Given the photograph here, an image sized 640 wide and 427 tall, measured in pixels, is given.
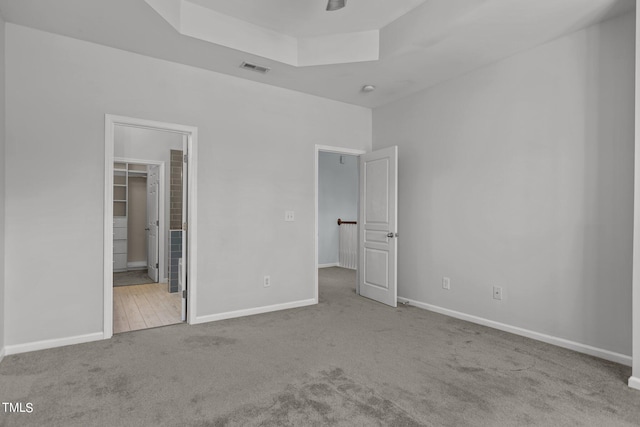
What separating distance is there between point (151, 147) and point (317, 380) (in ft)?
16.0

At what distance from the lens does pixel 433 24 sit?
2.94 meters

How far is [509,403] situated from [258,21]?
355 cm

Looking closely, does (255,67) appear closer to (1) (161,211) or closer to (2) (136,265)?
(1) (161,211)

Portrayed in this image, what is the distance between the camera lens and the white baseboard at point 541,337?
2.73m

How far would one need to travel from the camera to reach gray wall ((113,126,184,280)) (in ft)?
18.5

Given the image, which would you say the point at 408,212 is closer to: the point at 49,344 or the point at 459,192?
the point at 459,192

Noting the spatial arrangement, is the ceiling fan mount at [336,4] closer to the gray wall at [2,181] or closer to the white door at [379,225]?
the white door at [379,225]

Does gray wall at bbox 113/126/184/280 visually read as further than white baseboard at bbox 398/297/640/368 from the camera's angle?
Yes

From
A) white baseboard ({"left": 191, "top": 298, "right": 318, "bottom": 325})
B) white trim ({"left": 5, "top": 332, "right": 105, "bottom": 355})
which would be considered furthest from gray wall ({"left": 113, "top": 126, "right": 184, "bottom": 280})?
white trim ({"left": 5, "top": 332, "right": 105, "bottom": 355})

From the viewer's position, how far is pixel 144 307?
432 cm

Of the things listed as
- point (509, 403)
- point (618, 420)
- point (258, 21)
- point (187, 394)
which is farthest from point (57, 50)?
point (618, 420)

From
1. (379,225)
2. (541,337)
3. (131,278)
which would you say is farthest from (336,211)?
(541,337)

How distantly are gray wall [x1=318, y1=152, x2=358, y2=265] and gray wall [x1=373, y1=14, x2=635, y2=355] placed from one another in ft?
11.5

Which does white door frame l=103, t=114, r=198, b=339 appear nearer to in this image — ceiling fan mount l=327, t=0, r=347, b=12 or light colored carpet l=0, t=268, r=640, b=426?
light colored carpet l=0, t=268, r=640, b=426
